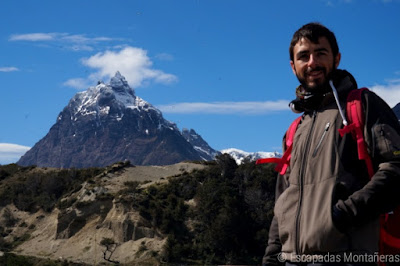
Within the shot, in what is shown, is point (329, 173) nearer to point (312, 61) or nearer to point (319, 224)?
point (319, 224)

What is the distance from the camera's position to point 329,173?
3.15 m

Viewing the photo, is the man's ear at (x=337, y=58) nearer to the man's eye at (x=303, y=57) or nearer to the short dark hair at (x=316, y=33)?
the short dark hair at (x=316, y=33)

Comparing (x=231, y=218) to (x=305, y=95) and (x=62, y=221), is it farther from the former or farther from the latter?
(x=305, y=95)

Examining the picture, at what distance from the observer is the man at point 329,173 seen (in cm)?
298

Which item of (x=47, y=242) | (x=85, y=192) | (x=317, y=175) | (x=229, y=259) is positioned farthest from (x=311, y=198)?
(x=85, y=192)

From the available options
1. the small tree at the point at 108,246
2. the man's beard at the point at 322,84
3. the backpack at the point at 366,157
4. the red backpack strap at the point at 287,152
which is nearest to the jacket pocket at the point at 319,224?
the backpack at the point at 366,157

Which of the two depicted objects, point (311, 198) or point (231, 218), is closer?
point (311, 198)

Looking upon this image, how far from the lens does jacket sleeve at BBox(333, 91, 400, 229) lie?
2.93 meters

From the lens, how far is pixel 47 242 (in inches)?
1656

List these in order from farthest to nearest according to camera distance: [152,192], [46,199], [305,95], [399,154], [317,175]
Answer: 1. [46,199]
2. [152,192]
3. [305,95]
4. [317,175]
5. [399,154]

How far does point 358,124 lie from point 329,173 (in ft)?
1.09

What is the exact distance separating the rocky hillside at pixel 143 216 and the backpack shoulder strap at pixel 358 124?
1227 inches

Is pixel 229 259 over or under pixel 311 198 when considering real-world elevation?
under

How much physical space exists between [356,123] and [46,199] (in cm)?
4892
